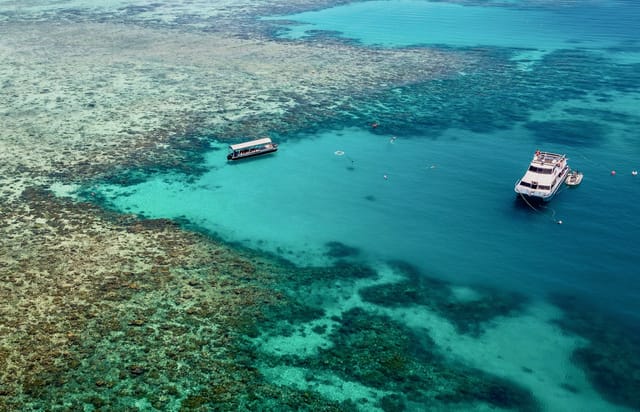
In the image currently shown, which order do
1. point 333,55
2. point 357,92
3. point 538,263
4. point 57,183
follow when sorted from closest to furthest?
1. point 538,263
2. point 57,183
3. point 357,92
4. point 333,55

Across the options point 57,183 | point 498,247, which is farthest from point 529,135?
point 57,183

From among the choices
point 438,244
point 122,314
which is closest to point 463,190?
point 438,244

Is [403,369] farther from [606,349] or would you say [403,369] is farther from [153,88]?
[153,88]

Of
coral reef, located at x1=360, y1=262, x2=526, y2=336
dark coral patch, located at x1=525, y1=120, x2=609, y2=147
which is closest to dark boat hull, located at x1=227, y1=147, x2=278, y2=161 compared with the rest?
coral reef, located at x1=360, y1=262, x2=526, y2=336

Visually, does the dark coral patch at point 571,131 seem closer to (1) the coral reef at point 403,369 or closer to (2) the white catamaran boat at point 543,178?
(2) the white catamaran boat at point 543,178

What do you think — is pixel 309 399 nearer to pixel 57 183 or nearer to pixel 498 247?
pixel 498 247

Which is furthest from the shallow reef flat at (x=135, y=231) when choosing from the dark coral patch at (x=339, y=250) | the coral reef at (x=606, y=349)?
the coral reef at (x=606, y=349)
